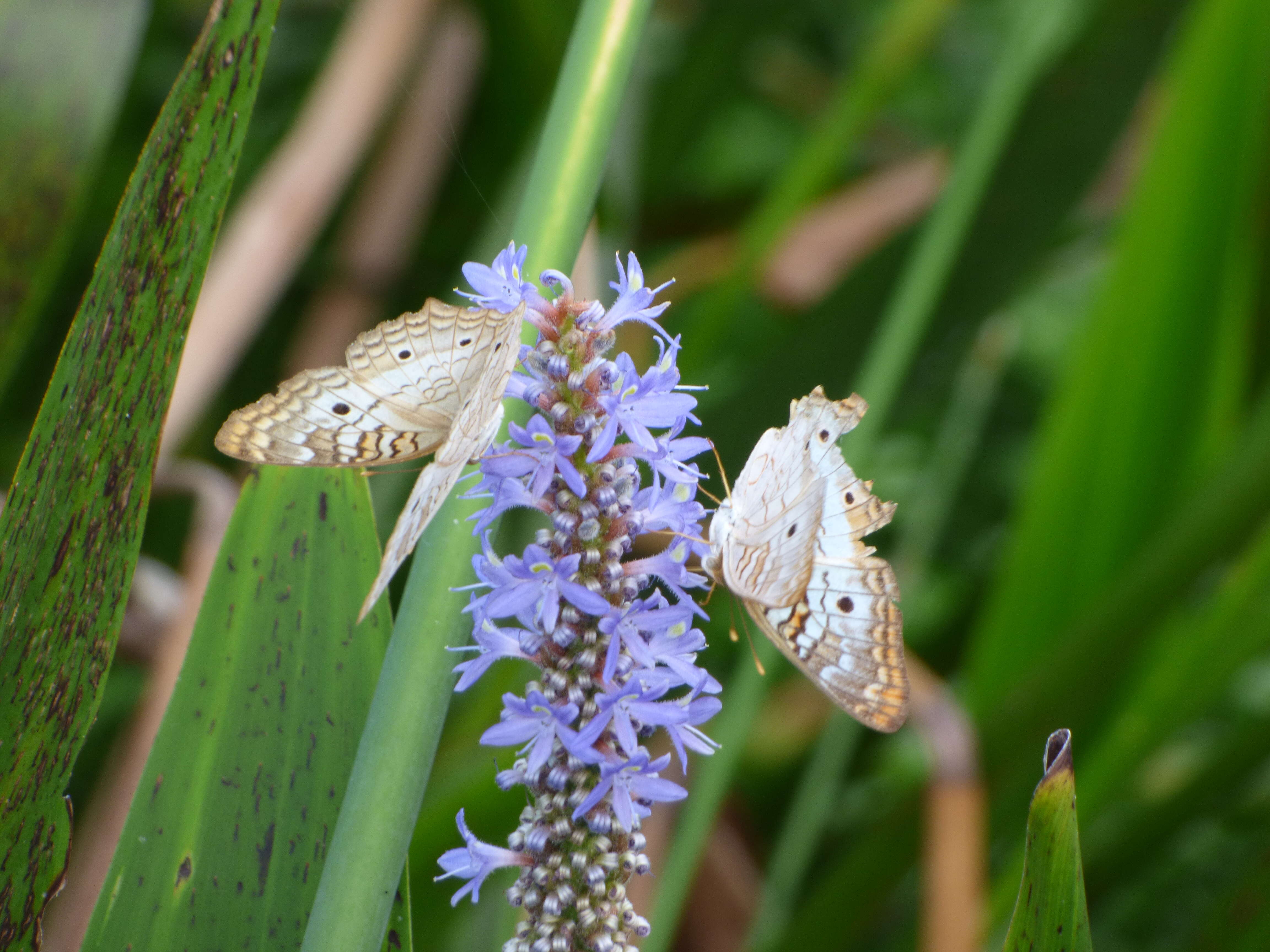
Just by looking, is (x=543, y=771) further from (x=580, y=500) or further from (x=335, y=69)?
(x=335, y=69)

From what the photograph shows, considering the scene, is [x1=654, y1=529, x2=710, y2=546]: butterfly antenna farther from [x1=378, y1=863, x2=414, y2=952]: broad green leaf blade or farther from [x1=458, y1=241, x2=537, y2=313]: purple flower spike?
[x1=378, y1=863, x2=414, y2=952]: broad green leaf blade

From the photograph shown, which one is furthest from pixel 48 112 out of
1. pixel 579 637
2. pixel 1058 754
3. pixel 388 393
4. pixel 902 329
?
pixel 902 329

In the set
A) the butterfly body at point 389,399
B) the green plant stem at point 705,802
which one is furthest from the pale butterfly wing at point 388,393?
the green plant stem at point 705,802

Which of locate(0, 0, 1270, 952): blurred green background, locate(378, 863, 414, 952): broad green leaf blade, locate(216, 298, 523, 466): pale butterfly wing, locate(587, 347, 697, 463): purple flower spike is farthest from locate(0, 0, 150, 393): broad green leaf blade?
locate(378, 863, 414, 952): broad green leaf blade

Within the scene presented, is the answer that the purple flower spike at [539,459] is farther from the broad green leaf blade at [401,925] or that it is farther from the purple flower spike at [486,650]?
the broad green leaf blade at [401,925]

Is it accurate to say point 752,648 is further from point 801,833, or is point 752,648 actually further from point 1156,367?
point 1156,367

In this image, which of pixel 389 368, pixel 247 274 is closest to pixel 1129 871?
pixel 389 368
